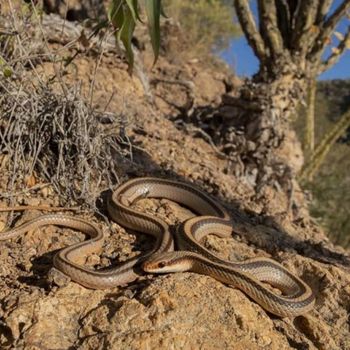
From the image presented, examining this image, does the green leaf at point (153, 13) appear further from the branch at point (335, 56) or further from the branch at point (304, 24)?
the branch at point (335, 56)

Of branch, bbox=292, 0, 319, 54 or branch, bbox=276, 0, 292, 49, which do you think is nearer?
branch, bbox=292, 0, 319, 54

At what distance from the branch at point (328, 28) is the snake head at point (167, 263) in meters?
4.54

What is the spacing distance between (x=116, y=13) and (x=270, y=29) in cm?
385

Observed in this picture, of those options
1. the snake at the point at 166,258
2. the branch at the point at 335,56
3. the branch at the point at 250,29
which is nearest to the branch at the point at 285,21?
the branch at the point at 250,29

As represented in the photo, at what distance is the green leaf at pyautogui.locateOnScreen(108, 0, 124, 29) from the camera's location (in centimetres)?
372

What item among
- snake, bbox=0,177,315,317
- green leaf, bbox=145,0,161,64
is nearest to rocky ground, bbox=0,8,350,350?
snake, bbox=0,177,315,317

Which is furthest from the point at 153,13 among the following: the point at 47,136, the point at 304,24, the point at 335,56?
the point at 335,56

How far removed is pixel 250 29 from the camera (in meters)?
7.28

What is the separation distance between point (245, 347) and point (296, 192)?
4945 millimetres

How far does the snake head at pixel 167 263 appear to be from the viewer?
3.65 m

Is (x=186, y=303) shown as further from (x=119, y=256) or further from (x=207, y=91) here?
(x=207, y=91)

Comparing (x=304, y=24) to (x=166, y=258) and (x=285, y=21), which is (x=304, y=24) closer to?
(x=285, y=21)

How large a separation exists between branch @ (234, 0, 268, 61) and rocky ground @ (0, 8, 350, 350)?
61.3 inches

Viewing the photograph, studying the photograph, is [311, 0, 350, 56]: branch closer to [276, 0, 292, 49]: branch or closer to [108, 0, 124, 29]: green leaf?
[276, 0, 292, 49]: branch
